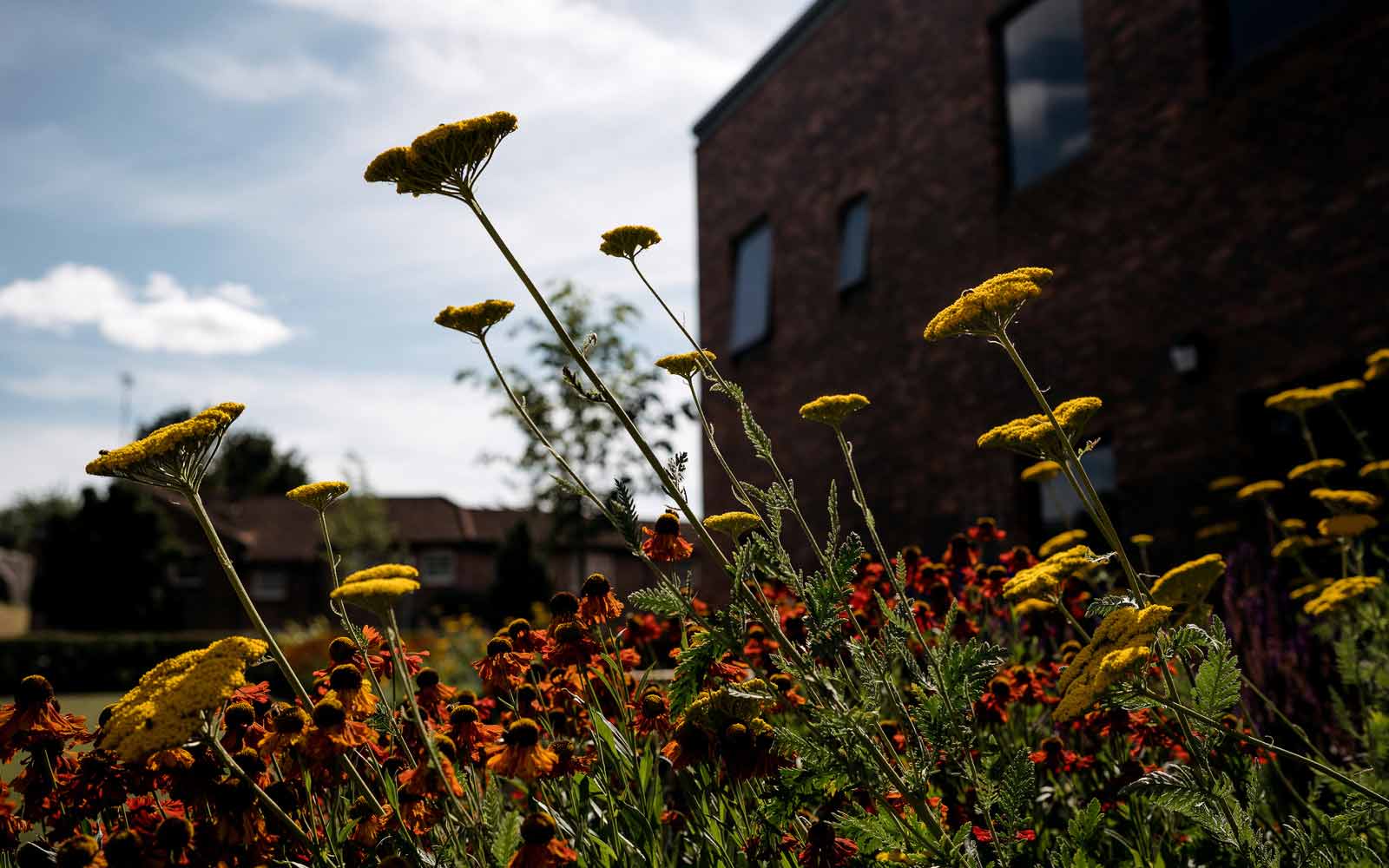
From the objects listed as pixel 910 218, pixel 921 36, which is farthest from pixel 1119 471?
pixel 921 36

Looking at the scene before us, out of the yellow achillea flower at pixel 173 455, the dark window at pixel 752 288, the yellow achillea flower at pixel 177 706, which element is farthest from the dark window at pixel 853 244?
the yellow achillea flower at pixel 177 706

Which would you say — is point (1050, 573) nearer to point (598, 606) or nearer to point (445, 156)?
point (598, 606)

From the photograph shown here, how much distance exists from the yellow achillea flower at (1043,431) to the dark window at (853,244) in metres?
11.2

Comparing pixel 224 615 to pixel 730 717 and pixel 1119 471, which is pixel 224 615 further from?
pixel 730 717

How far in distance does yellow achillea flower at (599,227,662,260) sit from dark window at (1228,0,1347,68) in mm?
7756

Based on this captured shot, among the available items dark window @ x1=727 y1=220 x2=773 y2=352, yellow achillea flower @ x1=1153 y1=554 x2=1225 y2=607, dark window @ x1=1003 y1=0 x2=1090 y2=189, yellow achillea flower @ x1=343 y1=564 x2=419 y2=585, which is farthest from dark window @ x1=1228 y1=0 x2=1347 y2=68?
yellow achillea flower @ x1=343 y1=564 x2=419 y2=585

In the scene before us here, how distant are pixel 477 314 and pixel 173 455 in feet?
2.28

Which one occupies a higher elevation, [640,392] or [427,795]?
[640,392]

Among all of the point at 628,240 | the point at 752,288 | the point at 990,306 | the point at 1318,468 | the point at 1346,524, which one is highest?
the point at 752,288

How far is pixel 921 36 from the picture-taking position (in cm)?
1238

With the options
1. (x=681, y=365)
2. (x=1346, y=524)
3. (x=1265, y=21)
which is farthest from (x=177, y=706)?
(x=1265, y=21)

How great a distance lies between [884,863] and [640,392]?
41.8 ft

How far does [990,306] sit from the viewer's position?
210 cm

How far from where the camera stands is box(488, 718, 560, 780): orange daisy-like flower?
207cm
